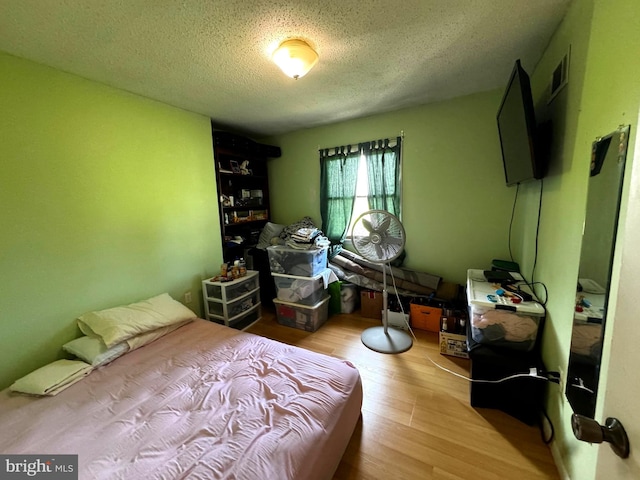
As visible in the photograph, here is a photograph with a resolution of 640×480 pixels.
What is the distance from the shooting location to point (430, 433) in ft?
4.73

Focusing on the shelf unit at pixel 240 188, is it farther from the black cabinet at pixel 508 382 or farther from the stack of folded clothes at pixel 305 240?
the black cabinet at pixel 508 382

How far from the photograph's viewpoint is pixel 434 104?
8.32 ft

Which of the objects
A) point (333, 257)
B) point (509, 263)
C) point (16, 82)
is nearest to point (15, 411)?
point (16, 82)

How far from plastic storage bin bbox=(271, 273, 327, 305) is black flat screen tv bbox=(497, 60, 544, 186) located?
191cm

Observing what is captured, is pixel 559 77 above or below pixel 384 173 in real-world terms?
above

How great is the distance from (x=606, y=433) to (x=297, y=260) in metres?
2.38

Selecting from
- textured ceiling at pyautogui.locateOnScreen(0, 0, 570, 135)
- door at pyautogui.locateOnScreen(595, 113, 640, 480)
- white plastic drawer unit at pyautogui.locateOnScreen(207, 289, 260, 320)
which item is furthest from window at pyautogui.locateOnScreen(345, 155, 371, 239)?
door at pyautogui.locateOnScreen(595, 113, 640, 480)

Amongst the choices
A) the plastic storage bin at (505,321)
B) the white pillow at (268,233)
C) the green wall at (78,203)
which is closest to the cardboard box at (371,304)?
the plastic storage bin at (505,321)

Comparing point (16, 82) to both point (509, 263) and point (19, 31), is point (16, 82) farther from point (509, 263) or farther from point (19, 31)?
point (509, 263)

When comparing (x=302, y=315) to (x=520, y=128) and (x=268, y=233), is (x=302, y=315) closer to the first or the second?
(x=268, y=233)

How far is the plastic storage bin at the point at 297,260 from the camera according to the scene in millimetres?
2670

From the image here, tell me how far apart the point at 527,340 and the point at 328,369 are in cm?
122

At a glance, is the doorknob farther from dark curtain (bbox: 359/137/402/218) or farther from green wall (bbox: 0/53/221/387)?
green wall (bbox: 0/53/221/387)

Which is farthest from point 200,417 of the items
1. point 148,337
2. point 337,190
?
point 337,190
